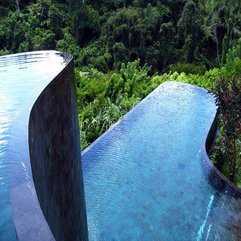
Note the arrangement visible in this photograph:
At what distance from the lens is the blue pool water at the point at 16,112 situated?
1725 millimetres

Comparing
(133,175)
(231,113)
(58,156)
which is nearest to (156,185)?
(133,175)

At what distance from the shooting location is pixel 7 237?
4.89 feet

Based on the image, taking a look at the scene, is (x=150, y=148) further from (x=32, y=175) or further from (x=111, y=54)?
(x=111, y=54)

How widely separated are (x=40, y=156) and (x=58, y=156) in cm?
28

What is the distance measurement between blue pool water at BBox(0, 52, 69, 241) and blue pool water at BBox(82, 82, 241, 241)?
1.77m

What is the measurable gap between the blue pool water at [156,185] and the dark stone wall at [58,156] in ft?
Result: 4.30

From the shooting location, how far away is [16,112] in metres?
2.45

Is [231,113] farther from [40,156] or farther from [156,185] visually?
[40,156]

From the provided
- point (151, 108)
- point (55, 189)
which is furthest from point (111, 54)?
point (55, 189)

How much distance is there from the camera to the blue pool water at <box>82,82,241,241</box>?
4.05m

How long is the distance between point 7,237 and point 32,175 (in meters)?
0.35

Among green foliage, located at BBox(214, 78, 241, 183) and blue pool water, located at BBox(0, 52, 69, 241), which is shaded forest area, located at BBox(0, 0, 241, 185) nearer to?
green foliage, located at BBox(214, 78, 241, 183)

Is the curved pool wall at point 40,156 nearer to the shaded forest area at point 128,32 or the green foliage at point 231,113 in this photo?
the green foliage at point 231,113

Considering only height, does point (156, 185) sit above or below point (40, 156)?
below
